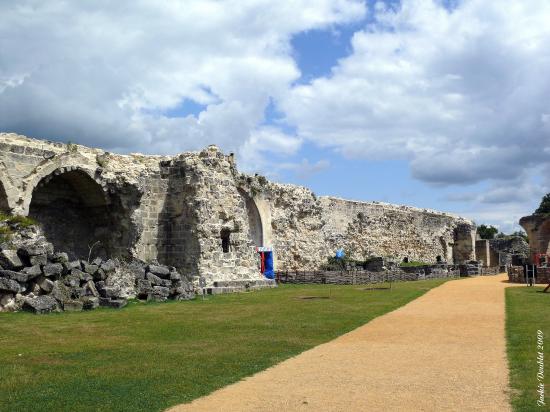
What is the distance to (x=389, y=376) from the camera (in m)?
6.32

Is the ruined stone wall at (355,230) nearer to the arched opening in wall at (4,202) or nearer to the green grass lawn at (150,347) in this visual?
the arched opening in wall at (4,202)

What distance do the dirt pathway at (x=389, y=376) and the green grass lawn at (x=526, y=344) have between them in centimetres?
13

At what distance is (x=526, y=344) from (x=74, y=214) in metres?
14.3

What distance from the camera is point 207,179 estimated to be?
18672 millimetres

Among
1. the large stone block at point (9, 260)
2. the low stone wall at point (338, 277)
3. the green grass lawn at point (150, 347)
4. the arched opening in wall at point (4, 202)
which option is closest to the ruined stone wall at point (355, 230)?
the low stone wall at point (338, 277)

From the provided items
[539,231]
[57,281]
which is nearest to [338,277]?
[539,231]

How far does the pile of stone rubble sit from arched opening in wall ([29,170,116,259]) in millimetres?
3649

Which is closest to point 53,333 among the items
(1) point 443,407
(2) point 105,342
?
(2) point 105,342

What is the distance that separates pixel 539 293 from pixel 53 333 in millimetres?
12701

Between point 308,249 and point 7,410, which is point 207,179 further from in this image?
point 7,410

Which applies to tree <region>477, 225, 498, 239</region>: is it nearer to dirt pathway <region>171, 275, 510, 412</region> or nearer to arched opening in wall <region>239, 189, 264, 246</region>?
arched opening in wall <region>239, 189, 264, 246</region>

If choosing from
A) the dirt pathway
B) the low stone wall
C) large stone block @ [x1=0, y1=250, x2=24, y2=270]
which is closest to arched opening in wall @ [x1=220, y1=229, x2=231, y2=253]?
the low stone wall

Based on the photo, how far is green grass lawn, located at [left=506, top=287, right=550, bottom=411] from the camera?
212 inches

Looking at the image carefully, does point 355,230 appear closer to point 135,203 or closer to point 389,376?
point 135,203
